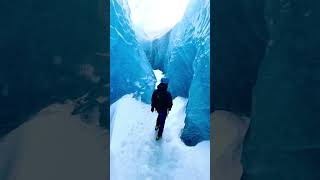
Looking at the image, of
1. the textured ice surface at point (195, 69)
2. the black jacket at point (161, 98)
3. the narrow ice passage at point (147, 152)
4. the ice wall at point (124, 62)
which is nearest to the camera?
the narrow ice passage at point (147, 152)

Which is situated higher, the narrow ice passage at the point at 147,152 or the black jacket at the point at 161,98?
the black jacket at the point at 161,98

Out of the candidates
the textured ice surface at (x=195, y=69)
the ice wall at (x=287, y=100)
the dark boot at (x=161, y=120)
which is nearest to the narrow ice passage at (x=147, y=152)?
the dark boot at (x=161, y=120)

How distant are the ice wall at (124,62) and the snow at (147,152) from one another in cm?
64

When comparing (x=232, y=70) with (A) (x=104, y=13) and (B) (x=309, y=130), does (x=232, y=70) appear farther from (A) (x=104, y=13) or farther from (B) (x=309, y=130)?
(A) (x=104, y=13)

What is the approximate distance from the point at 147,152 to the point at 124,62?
11.3 feet

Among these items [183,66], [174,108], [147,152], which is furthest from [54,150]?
[183,66]

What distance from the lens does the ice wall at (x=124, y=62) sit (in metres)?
8.45

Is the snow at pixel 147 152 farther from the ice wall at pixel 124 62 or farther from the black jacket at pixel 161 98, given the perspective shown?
the black jacket at pixel 161 98

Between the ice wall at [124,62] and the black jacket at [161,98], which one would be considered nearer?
the black jacket at [161,98]

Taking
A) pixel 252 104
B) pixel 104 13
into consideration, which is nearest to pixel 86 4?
pixel 104 13

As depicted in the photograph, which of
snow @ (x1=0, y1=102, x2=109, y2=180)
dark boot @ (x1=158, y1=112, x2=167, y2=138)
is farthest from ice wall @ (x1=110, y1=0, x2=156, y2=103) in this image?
snow @ (x1=0, y1=102, x2=109, y2=180)

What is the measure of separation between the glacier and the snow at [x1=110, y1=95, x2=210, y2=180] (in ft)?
1.65

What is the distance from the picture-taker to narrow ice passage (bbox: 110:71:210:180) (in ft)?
19.0

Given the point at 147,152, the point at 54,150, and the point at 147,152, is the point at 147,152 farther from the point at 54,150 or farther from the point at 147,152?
the point at 54,150
